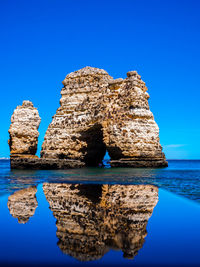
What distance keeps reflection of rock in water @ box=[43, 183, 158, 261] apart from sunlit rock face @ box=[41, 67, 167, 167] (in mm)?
17313

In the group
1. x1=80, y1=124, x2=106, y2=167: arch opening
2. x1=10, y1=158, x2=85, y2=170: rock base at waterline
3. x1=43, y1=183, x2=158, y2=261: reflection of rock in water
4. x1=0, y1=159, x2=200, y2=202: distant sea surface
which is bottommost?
x1=0, y1=159, x2=200, y2=202: distant sea surface

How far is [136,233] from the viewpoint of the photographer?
2.95 m

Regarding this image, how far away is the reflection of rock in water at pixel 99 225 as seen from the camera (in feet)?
8.16

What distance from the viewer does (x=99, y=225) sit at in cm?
324

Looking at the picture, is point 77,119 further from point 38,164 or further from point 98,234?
point 98,234

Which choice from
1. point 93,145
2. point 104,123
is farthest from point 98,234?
point 93,145

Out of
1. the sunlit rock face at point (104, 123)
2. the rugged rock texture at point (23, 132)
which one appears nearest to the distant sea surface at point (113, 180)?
the sunlit rock face at point (104, 123)

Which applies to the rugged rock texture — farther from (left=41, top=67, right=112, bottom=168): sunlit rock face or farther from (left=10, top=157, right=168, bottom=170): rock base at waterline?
(left=10, top=157, right=168, bottom=170): rock base at waterline

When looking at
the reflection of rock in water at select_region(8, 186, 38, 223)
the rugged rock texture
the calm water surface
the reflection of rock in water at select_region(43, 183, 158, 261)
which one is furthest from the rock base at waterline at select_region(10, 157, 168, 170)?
the calm water surface

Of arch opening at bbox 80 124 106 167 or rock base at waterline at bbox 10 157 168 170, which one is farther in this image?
arch opening at bbox 80 124 106 167

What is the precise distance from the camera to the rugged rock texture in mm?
24297

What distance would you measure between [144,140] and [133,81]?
17.4 ft

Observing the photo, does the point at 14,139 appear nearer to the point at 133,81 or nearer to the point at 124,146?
the point at 124,146

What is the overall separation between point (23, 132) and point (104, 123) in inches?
300
